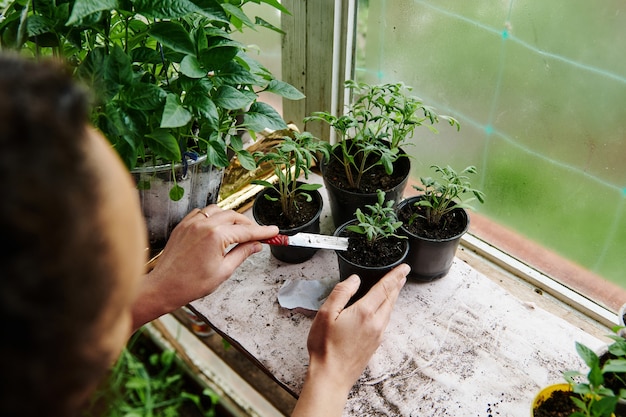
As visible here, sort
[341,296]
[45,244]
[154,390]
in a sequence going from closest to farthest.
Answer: [45,244] < [341,296] < [154,390]

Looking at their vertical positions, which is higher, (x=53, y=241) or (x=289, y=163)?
(x=53, y=241)

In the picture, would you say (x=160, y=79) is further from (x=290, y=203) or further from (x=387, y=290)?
(x=387, y=290)

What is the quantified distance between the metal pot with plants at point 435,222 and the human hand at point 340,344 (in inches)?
5.0

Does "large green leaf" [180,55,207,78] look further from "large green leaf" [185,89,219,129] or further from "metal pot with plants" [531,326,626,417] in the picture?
"metal pot with plants" [531,326,626,417]

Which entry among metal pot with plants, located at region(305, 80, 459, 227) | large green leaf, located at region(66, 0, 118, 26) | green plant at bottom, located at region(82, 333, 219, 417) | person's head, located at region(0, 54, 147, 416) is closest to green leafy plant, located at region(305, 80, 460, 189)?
metal pot with plants, located at region(305, 80, 459, 227)

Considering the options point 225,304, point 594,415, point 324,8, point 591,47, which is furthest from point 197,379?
point 591,47

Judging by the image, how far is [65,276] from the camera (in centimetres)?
36

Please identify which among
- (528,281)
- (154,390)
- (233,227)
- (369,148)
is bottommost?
(154,390)

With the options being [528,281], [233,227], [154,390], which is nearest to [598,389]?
[528,281]

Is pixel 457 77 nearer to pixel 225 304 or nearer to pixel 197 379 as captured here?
pixel 225 304

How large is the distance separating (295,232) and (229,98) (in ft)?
1.01

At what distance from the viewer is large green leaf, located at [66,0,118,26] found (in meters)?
0.72

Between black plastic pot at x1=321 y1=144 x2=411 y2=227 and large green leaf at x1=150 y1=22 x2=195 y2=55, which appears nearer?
large green leaf at x1=150 y1=22 x2=195 y2=55

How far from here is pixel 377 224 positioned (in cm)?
101
